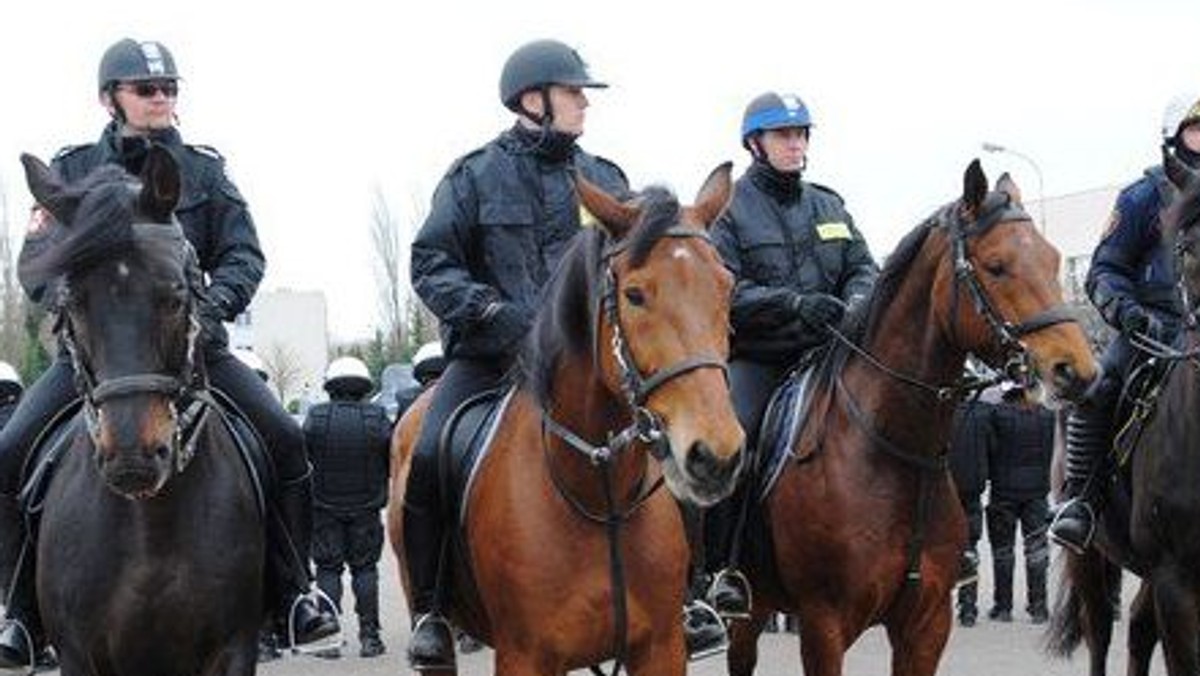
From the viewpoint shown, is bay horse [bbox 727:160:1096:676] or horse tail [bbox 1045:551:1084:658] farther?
horse tail [bbox 1045:551:1084:658]

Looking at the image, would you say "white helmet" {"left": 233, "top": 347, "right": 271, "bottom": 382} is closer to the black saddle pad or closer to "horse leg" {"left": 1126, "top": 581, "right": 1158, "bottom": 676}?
the black saddle pad

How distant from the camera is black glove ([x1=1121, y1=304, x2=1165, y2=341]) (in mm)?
8344

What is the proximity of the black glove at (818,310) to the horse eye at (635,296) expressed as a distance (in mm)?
2805

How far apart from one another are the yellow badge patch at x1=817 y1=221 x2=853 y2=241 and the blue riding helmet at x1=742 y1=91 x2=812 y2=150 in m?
0.53

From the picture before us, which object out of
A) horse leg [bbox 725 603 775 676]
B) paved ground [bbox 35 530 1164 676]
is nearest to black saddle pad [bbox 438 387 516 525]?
horse leg [bbox 725 603 775 676]

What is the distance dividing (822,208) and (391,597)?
1083cm

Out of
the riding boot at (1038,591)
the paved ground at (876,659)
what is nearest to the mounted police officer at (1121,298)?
the paved ground at (876,659)

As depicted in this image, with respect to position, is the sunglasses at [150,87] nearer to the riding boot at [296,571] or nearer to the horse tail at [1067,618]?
the riding boot at [296,571]

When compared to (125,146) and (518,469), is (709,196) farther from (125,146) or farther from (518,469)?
(125,146)

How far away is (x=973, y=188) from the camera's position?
7309 mm

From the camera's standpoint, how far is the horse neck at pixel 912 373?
7.46 meters

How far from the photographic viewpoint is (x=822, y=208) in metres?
8.84

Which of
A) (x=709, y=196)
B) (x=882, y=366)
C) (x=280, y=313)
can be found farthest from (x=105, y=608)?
(x=280, y=313)

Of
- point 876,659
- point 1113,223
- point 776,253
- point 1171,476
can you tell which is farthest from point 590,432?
point 876,659
